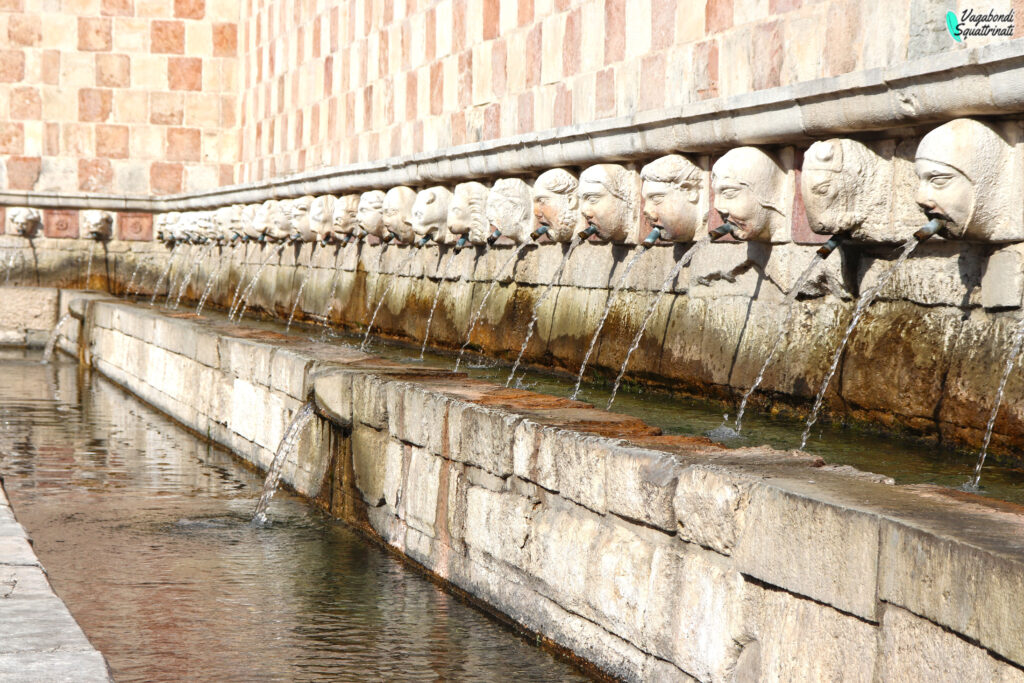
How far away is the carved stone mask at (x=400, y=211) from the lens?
32.1 ft

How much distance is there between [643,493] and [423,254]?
6.18m

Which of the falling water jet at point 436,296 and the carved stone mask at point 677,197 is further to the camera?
the falling water jet at point 436,296

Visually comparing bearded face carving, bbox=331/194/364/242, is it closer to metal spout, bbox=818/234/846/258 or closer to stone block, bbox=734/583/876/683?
metal spout, bbox=818/234/846/258

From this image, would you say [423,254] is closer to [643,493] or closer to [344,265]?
[344,265]

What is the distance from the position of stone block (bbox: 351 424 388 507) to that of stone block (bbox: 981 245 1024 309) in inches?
92.4

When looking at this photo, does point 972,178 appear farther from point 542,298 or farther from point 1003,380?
point 542,298

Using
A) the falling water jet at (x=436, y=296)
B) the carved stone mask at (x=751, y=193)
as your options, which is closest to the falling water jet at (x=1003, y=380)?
the carved stone mask at (x=751, y=193)

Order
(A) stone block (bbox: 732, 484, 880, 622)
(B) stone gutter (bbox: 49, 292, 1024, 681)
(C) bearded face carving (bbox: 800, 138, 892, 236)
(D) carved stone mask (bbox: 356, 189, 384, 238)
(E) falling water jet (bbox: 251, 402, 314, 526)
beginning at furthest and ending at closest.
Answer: (D) carved stone mask (bbox: 356, 189, 384, 238) → (E) falling water jet (bbox: 251, 402, 314, 526) → (C) bearded face carving (bbox: 800, 138, 892, 236) → (A) stone block (bbox: 732, 484, 880, 622) → (B) stone gutter (bbox: 49, 292, 1024, 681)

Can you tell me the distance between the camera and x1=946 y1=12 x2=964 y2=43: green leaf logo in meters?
4.66

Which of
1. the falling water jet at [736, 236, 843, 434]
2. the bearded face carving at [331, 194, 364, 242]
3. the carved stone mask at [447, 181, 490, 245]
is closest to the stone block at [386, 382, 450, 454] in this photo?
the falling water jet at [736, 236, 843, 434]

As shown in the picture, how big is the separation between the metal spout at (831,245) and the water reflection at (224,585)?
5.57ft

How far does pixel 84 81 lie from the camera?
17.8 m

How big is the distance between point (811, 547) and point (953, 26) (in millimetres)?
2376

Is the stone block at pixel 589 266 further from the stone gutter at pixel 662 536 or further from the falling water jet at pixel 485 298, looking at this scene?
the stone gutter at pixel 662 536
